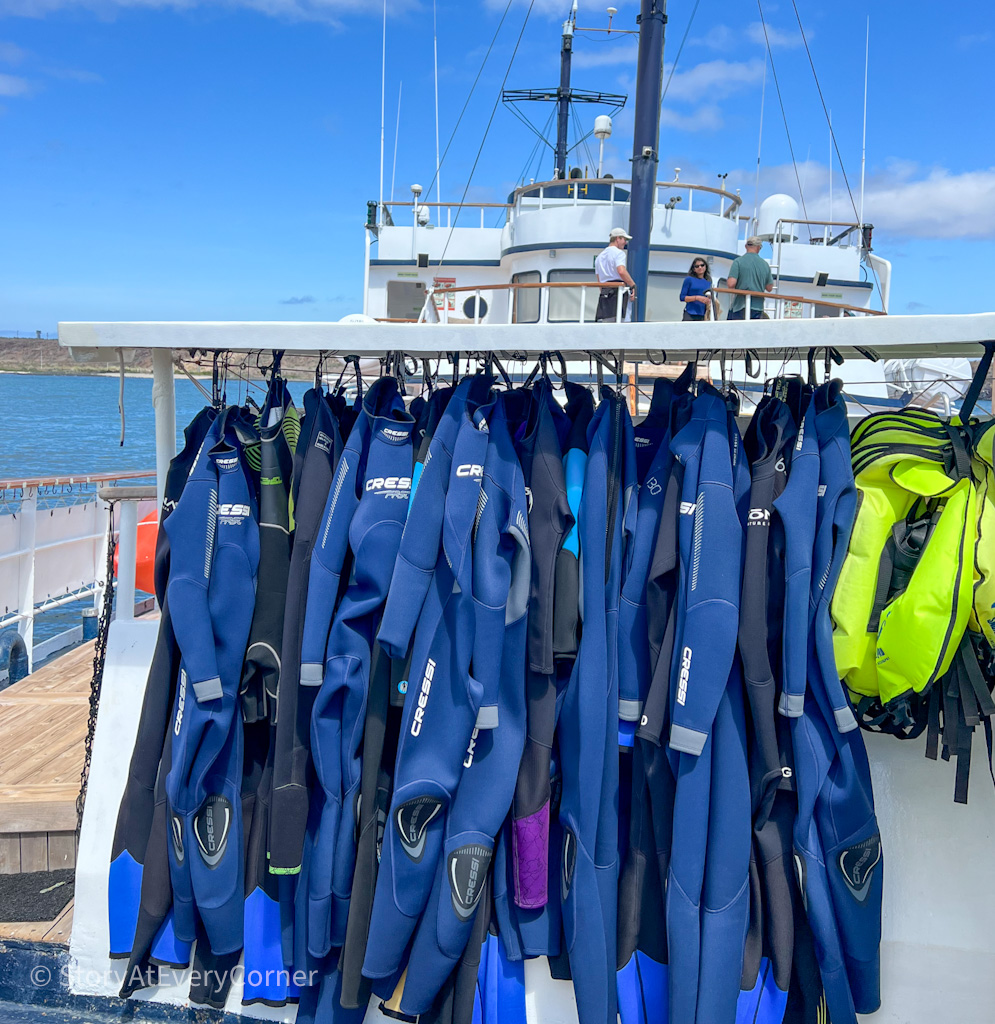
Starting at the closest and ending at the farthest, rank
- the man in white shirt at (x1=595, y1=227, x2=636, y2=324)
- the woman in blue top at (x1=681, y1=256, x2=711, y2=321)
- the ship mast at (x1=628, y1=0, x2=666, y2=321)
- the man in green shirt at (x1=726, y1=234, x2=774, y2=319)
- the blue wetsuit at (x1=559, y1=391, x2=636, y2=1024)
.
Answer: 1. the blue wetsuit at (x1=559, y1=391, x2=636, y2=1024)
2. the woman in blue top at (x1=681, y1=256, x2=711, y2=321)
3. the man in white shirt at (x1=595, y1=227, x2=636, y2=324)
4. the ship mast at (x1=628, y1=0, x2=666, y2=321)
5. the man in green shirt at (x1=726, y1=234, x2=774, y2=319)

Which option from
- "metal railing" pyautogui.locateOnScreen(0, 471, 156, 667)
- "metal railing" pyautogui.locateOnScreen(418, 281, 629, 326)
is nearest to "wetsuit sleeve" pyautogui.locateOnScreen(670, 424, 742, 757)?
"metal railing" pyautogui.locateOnScreen(418, 281, 629, 326)

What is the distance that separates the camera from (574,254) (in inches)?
433

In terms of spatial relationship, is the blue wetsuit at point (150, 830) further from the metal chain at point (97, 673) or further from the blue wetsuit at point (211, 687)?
the metal chain at point (97, 673)

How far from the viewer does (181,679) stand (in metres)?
2.22

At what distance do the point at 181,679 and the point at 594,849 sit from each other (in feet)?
4.07

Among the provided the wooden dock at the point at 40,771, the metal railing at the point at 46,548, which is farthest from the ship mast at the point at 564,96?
the wooden dock at the point at 40,771

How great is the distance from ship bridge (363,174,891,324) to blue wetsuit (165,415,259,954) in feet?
→ 26.2

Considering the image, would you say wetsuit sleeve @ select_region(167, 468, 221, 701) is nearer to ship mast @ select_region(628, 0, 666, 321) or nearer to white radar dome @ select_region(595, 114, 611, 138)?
ship mast @ select_region(628, 0, 666, 321)

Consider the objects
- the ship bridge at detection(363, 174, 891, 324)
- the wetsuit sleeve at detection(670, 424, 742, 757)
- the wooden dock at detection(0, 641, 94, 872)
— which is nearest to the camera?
the wetsuit sleeve at detection(670, 424, 742, 757)

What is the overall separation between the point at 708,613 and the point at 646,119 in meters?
7.25

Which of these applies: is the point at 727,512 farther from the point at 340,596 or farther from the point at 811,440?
the point at 340,596

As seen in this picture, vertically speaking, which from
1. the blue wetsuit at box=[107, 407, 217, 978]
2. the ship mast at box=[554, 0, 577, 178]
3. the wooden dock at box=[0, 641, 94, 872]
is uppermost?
the ship mast at box=[554, 0, 577, 178]

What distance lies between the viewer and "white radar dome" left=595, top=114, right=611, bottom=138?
12.9 metres

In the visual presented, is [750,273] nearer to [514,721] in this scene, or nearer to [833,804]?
[833,804]
